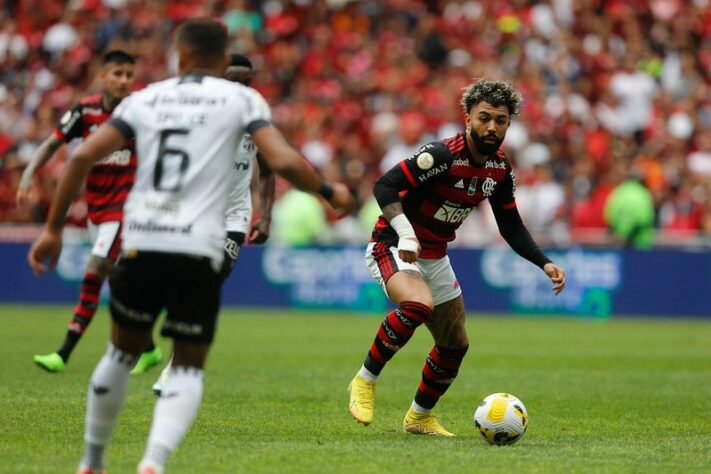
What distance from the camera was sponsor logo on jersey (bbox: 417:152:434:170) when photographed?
8.77 metres

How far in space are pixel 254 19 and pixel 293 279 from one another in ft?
26.7

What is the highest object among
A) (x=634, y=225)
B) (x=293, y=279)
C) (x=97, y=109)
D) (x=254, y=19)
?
(x=254, y=19)

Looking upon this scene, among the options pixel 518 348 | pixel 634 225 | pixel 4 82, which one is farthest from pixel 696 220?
pixel 4 82

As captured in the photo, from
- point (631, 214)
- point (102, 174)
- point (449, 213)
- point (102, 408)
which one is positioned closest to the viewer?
point (102, 408)

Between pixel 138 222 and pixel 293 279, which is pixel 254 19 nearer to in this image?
pixel 293 279

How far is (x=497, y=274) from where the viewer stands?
22938 millimetres

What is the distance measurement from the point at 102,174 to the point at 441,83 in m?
15.2

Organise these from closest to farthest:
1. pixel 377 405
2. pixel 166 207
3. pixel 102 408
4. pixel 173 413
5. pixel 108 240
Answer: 1. pixel 173 413
2. pixel 166 207
3. pixel 102 408
4. pixel 377 405
5. pixel 108 240

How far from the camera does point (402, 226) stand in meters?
8.48

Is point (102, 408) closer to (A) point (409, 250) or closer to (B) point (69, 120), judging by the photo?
(A) point (409, 250)

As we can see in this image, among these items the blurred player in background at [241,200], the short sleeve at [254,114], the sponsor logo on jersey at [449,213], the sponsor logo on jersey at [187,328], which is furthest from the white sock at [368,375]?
the short sleeve at [254,114]

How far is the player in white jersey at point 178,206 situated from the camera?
6066mm

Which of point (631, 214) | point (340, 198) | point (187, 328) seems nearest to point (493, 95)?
point (340, 198)

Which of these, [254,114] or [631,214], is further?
[631,214]
